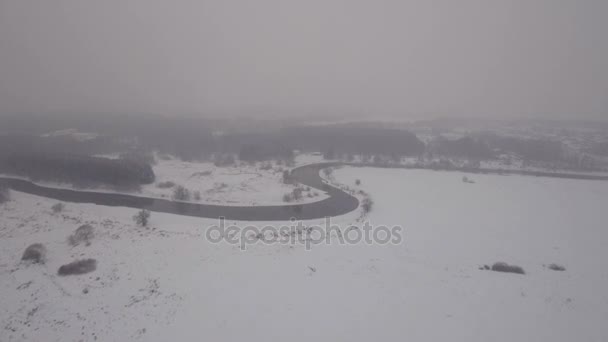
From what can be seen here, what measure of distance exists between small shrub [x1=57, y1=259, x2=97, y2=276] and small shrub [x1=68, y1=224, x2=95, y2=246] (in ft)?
11.1

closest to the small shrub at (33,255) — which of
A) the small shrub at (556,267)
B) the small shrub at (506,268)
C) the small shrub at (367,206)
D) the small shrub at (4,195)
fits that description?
the small shrub at (4,195)

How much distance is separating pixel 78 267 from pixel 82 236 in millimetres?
4831

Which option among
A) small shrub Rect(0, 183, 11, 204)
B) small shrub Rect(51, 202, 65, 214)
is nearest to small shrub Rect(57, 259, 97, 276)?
small shrub Rect(51, 202, 65, 214)

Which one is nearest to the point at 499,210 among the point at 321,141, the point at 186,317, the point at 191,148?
the point at 186,317

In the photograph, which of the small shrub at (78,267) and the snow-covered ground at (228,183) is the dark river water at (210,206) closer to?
the snow-covered ground at (228,183)

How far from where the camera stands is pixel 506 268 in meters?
18.2

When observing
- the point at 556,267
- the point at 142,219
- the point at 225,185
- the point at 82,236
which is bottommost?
the point at 556,267

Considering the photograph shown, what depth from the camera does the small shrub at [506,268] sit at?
59.1 feet

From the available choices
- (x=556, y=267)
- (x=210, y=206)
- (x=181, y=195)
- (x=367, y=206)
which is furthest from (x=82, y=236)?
(x=556, y=267)

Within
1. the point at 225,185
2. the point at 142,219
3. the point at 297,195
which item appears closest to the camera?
the point at 142,219

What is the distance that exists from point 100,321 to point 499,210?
38.0 meters

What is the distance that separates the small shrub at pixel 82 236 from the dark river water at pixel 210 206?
311 inches

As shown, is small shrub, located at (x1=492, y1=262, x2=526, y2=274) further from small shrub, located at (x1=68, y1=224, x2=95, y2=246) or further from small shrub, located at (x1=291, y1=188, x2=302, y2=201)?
small shrub, located at (x1=68, y1=224, x2=95, y2=246)

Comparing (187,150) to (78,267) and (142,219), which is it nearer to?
(142,219)
